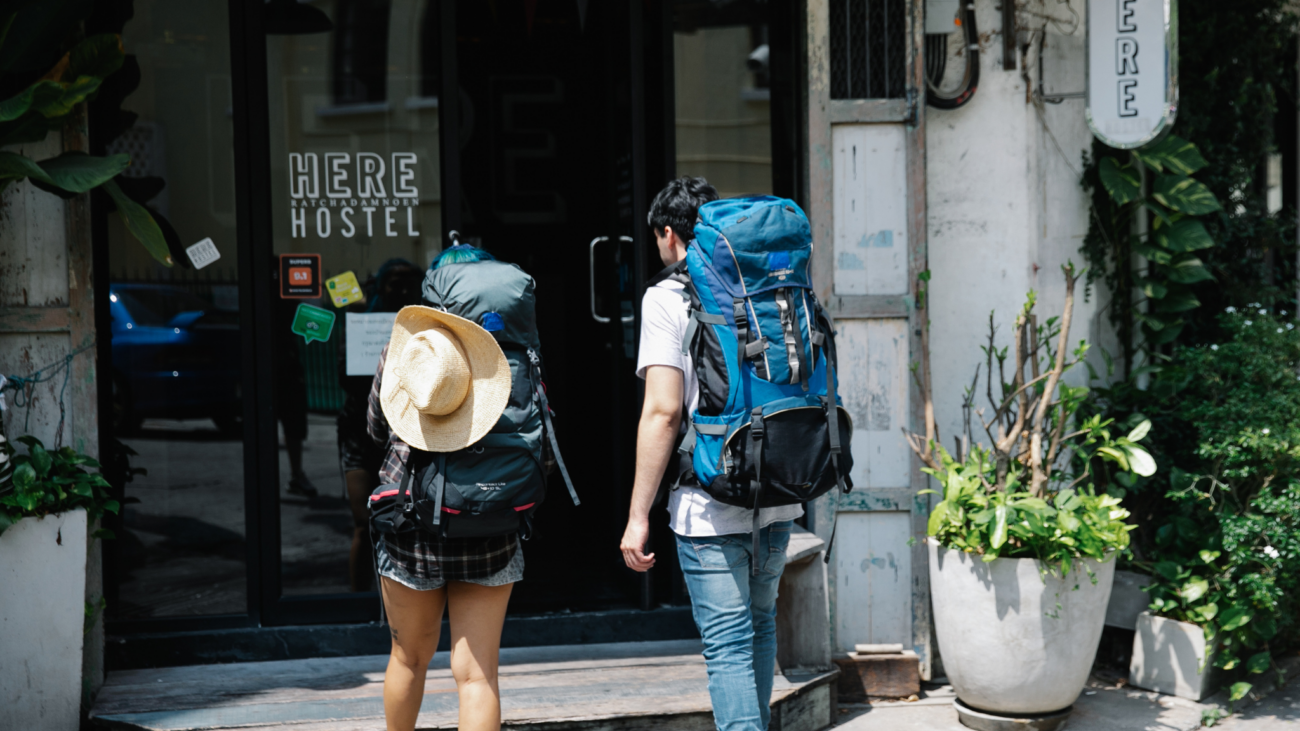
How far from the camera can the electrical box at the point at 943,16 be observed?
4.58m

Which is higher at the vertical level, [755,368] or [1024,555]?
[755,368]

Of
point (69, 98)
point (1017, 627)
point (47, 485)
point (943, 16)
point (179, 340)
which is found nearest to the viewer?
point (69, 98)

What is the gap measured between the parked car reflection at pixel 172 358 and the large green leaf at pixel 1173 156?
395 centimetres

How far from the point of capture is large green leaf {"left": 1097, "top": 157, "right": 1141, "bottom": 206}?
181 inches

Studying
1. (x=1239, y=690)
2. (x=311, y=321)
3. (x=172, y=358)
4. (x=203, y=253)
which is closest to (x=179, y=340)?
(x=172, y=358)

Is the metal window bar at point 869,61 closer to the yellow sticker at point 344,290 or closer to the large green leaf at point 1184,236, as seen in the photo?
the large green leaf at point 1184,236

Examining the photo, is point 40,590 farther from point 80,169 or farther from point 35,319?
point 80,169

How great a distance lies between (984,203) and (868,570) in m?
1.62

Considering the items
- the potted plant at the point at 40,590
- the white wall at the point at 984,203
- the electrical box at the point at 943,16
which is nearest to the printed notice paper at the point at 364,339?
the potted plant at the point at 40,590

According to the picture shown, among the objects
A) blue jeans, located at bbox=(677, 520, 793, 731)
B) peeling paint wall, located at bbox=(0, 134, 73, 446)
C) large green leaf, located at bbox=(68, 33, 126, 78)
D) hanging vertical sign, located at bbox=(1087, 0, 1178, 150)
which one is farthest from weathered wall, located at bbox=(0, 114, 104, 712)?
hanging vertical sign, located at bbox=(1087, 0, 1178, 150)

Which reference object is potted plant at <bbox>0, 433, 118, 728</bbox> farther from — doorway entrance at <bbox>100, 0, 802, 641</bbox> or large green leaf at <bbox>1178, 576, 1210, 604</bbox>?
large green leaf at <bbox>1178, 576, 1210, 604</bbox>

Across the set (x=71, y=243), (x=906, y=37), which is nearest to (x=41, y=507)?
(x=71, y=243)

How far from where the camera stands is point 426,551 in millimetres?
2953

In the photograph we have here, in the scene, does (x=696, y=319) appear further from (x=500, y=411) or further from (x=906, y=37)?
(x=906, y=37)
